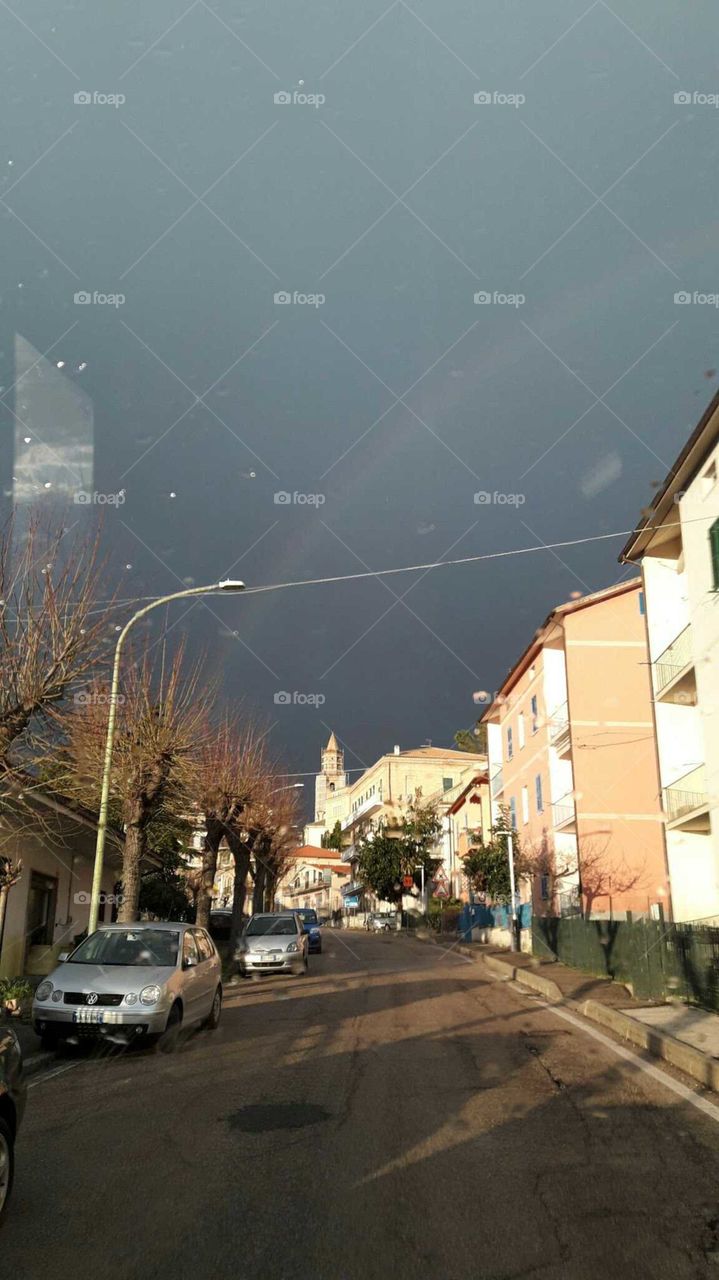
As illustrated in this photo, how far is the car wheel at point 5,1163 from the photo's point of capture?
5.04 meters

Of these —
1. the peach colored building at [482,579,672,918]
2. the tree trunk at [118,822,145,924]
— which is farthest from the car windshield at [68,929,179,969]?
the peach colored building at [482,579,672,918]

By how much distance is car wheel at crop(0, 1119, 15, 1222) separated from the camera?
5.04 meters

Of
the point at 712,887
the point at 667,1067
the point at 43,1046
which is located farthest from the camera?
the point at 712,887

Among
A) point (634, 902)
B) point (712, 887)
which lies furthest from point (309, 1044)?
point (634, 902)

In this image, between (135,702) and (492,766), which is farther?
(492,766)

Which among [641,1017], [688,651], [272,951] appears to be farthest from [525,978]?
[641,1017]

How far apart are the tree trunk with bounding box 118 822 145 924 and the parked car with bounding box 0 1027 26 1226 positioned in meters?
14.1

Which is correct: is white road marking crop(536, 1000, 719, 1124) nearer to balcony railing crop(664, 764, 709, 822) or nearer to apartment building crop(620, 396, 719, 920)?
apartment building crop(620, 396, 719, 920)

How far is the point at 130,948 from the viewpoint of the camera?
12664 millimetres

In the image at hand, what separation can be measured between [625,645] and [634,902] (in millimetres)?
8782

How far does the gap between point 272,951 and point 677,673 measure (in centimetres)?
1249

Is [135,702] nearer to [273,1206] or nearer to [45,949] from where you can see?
[45,949]

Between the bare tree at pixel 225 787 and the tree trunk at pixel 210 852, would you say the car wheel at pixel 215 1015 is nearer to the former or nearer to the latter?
the bare tree at pixel 225 787

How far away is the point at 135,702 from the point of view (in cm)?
2061
